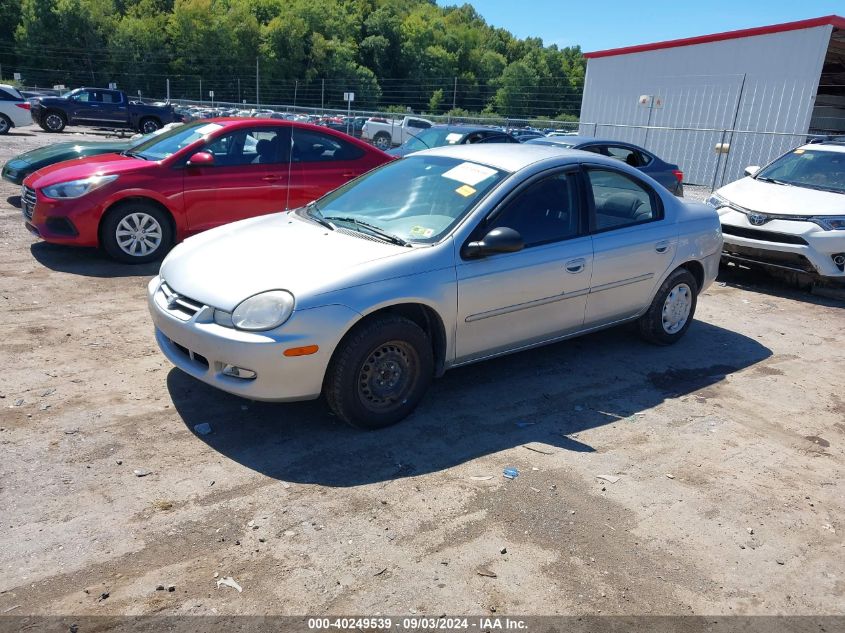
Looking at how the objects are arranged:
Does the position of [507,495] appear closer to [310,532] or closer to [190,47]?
[310,532]

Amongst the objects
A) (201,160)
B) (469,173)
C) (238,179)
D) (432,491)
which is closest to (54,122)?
(238,179)

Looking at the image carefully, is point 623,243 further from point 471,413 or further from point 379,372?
point 379,372

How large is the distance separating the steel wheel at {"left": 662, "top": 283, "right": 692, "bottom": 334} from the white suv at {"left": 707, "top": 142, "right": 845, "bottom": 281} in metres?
2.66

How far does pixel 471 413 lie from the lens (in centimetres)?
452

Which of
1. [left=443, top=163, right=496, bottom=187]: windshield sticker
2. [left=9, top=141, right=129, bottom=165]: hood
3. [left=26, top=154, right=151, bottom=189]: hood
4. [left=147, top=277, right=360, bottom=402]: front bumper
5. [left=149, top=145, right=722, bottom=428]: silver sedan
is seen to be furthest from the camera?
[left=9, top=141, right=129, bottom=165]: hood

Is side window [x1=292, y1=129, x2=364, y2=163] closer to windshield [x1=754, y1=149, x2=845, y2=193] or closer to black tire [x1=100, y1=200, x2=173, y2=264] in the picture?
black tire [x1=100, y1=200, x2=173, y2=264]

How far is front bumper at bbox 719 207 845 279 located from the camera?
764cm

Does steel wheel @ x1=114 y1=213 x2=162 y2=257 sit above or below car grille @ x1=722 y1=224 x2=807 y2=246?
below

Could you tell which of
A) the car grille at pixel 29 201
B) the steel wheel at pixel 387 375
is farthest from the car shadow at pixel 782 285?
the car grille at pixel 29 201

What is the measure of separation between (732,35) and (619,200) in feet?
61.8

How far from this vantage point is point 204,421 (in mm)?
4172

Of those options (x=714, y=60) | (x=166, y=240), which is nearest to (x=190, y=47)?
(x=714, y=60)

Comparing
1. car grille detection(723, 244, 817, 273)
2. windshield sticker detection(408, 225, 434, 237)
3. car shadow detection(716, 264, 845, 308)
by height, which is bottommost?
car shadow detection(716, 264, 845, 308)

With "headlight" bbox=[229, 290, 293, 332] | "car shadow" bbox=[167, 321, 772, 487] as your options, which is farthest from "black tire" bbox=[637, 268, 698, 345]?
"headlight" bbox=[229, 290, 293, 332]
